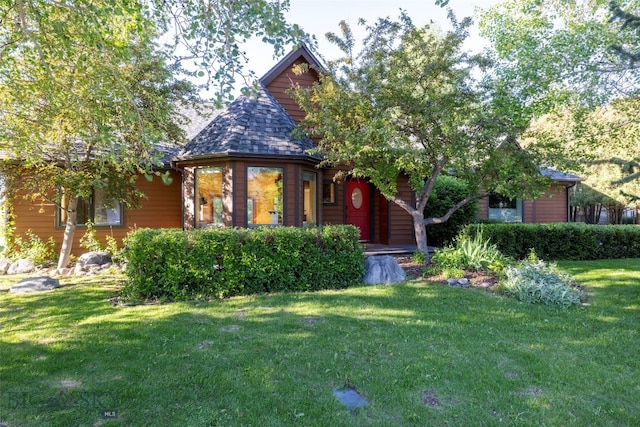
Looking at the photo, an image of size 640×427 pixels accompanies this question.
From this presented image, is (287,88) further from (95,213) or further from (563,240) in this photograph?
(563,240)

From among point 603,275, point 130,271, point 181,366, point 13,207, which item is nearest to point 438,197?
point 603,275

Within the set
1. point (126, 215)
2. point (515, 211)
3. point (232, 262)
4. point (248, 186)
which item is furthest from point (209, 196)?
point (515, 211)

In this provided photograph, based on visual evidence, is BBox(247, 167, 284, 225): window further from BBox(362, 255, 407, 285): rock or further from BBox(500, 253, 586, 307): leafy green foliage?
BBox(500, 253, 586, 307): leafy green foliage

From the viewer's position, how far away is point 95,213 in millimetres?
10102

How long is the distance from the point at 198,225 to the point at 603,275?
930cm

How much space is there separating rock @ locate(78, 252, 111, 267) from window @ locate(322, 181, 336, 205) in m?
6.11

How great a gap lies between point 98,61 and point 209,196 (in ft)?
15.0

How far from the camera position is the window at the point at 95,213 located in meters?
9.77

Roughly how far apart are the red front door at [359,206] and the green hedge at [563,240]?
3.56 m

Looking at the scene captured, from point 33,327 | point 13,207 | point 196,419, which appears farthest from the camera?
point 13,207

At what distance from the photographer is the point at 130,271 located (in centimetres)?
598

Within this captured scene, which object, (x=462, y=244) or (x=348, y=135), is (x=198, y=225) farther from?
(x=462, y=244)

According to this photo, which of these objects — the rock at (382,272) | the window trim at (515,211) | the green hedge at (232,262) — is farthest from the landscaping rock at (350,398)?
the window trim at (515,211)

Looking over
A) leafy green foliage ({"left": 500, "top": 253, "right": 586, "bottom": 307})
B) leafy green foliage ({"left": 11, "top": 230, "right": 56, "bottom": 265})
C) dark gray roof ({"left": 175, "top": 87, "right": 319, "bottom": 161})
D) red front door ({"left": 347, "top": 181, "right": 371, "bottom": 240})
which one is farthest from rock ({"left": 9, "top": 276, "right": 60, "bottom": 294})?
leafy green foliage ({"left": 500, "top": 253, "right": 586, "bottom": 307})
